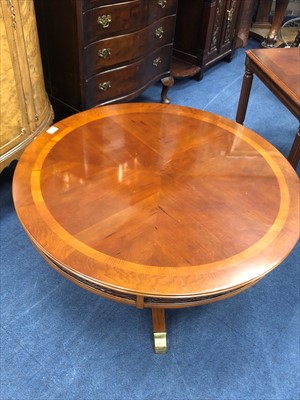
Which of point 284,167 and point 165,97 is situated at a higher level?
point 284,167

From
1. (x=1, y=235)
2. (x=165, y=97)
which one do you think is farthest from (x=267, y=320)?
(x=165, y=97)

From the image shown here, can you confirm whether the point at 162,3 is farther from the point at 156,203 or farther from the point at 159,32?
the point at 156,203

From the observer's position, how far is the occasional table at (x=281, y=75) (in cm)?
147

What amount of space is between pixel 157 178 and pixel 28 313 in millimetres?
Answer: 626

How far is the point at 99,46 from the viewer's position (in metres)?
1.63

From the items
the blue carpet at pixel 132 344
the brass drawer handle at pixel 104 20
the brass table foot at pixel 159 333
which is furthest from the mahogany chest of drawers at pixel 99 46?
the brass table foot at pixel 159 333

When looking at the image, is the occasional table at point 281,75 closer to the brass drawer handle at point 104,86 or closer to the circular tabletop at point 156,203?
the circular tabletop at point 156,203

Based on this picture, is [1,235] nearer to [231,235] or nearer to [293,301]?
[231,235]

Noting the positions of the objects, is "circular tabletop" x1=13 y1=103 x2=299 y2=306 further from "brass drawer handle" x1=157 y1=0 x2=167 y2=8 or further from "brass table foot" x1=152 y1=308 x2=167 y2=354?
"brass drawer handle" x1=157 y1=0 x2=167 y2=8

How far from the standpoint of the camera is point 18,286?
1326 mm

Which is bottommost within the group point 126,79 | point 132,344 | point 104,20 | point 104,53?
point 132,344

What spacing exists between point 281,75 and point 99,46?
2.51 feet

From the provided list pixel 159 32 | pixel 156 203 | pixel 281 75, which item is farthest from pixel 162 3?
pixel 156 203

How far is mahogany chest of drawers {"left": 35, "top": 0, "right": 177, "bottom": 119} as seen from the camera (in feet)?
5.00
